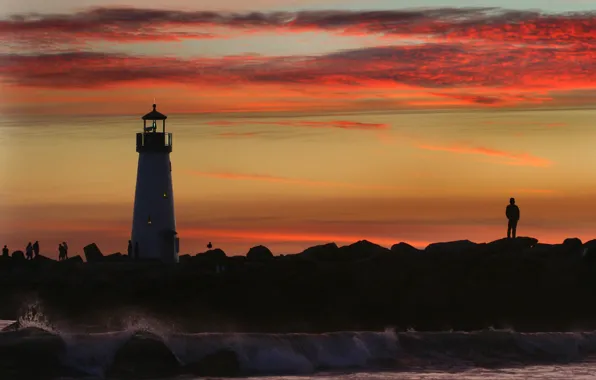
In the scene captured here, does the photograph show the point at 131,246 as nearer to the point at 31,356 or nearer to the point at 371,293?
the point at 371,293

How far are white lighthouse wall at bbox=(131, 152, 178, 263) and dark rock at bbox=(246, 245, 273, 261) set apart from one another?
170 inches

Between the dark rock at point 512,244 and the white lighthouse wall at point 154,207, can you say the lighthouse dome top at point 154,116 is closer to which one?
the white lighthouse wall at point 154,207

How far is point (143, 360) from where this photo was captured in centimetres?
3400

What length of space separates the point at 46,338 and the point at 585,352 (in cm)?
1543

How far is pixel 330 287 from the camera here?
4725 cm

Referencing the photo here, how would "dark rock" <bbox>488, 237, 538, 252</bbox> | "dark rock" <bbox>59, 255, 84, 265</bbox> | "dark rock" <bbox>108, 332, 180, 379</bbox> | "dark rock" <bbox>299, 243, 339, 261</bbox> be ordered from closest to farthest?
1. "dark rock" <bbox>108, 332, 180, 379</bbox>
2. "dark rock" <bbox>488, 237, 538, 252</bbox>
3. "dark rock" <bbox>299, 243, 339, 261</bbox>
4. "dark rock" <bbox>59, 255, 84, 265</bbox>

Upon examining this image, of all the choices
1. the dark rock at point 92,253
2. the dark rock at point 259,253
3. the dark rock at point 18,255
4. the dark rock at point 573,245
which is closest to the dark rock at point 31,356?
the dark rock at point 573,245

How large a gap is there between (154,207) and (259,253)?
5.55m

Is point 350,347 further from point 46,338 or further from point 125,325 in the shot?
point 125,325

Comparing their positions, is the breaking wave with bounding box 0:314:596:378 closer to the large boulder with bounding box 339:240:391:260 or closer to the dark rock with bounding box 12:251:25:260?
the large boulder with bounding box 339:240:391:260

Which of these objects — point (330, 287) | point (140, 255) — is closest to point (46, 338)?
point (330, 287)

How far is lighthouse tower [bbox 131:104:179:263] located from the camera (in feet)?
Answer: 201

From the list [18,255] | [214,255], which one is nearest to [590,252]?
[214,255]

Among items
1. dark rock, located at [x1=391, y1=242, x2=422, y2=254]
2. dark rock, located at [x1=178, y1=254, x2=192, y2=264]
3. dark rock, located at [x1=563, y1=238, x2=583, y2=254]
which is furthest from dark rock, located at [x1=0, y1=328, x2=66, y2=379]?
dark rock, located at [x1=178, y1=254, x2=192, y2=264]
